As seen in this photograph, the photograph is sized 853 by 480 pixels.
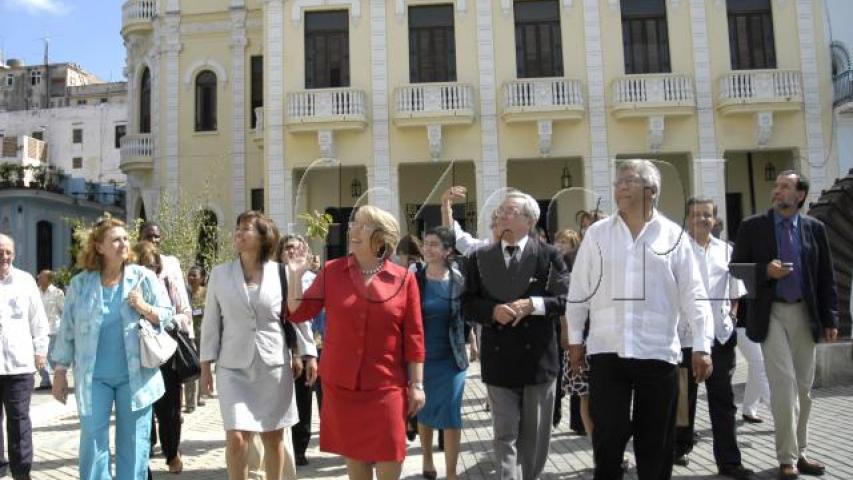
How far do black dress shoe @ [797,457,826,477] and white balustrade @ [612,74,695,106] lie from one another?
15349 millimetres

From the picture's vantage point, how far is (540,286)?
518 centimetres

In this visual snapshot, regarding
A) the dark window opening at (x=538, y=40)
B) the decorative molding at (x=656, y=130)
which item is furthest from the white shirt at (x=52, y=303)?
the decorative molding at (x=656, y=130)

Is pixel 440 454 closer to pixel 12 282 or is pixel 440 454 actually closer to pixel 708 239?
pixel 708 239

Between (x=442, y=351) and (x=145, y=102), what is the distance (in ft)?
76.9

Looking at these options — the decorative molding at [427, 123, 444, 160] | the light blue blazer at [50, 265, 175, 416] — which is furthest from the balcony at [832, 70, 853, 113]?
the light blue blazer at [50, 265, 175, 416]

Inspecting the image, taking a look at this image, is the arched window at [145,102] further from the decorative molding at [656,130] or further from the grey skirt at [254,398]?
the grey skirt at [254,398]

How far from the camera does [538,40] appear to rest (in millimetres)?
21094

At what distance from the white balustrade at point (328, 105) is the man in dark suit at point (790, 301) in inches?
607

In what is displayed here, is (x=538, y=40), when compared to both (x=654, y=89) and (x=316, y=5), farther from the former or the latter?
(x=316, y=5)

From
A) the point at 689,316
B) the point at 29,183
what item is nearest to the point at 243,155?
the point at 29,183

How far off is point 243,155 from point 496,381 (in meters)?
20.7

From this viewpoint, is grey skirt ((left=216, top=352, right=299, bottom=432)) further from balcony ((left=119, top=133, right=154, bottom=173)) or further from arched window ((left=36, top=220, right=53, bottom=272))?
arched window ((left=36, top=220, right=53, bottom=272))

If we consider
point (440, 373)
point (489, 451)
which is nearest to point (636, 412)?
point (440, 373)

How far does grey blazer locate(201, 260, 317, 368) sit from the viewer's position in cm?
511
